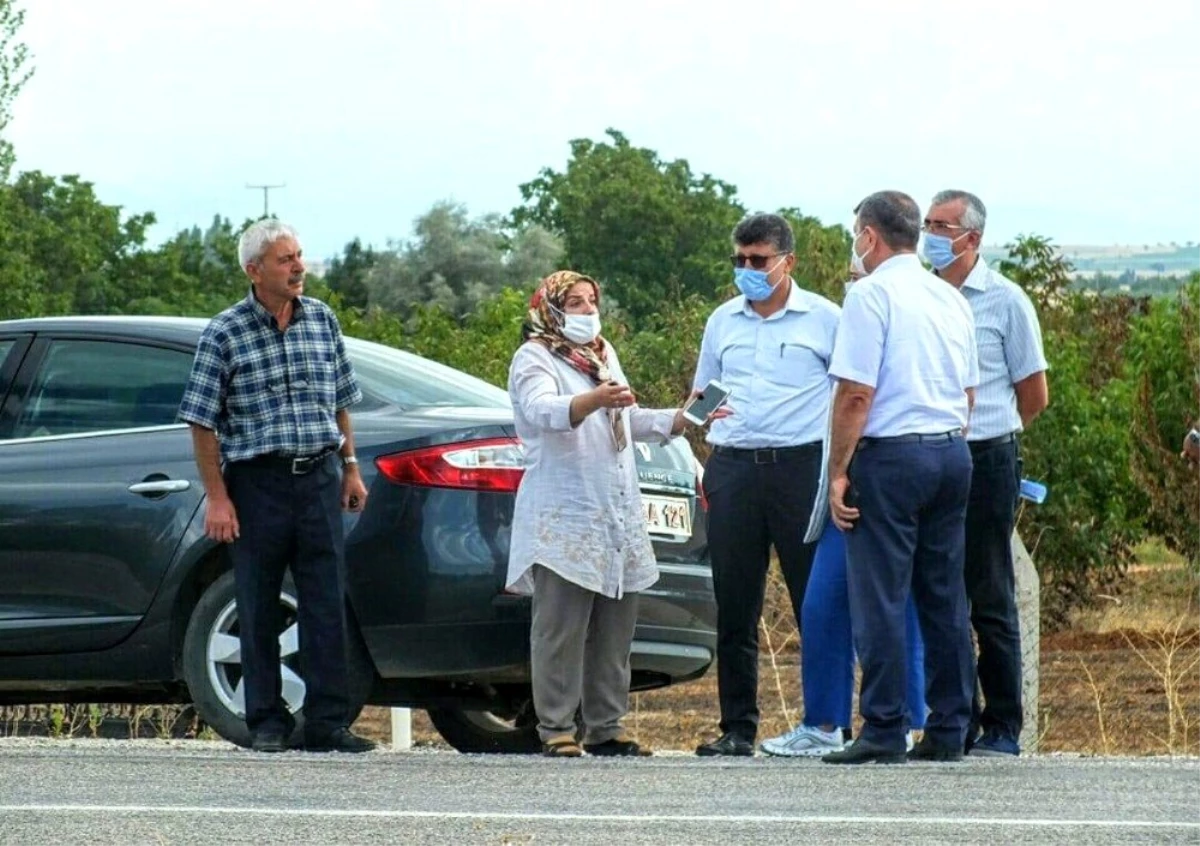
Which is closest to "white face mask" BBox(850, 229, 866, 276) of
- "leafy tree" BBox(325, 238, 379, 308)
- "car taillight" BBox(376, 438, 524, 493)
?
"car taillight" BBox(376, 438, 524, 493)

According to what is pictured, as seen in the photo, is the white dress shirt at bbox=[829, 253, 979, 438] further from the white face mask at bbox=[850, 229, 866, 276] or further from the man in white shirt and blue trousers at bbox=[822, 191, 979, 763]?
the white face mask at bbox=[850, 229, 866, 276]

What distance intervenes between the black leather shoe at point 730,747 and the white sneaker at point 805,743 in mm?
148

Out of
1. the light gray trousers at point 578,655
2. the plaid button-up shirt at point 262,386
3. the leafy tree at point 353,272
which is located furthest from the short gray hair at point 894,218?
the leafy tree at point 353,272

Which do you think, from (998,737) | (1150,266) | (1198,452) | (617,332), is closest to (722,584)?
(998,737)

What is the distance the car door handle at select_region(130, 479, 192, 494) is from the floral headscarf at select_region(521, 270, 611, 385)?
128 centimetres

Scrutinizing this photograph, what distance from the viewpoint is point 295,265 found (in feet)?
30.2

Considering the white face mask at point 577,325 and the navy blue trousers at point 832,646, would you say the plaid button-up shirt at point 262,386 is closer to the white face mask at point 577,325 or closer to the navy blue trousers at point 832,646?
the white face mask at point 577,325

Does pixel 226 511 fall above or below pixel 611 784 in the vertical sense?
above

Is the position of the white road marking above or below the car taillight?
below

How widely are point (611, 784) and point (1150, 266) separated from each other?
19.0 m

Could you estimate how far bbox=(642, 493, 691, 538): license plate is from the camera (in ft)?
31.3

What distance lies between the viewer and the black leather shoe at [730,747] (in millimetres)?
9477

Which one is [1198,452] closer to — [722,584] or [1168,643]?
[722,584]

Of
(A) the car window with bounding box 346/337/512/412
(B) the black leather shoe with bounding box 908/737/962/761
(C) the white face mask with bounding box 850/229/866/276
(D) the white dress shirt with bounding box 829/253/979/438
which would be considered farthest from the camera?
(A) the car window with bounding box 346/337/512/412
